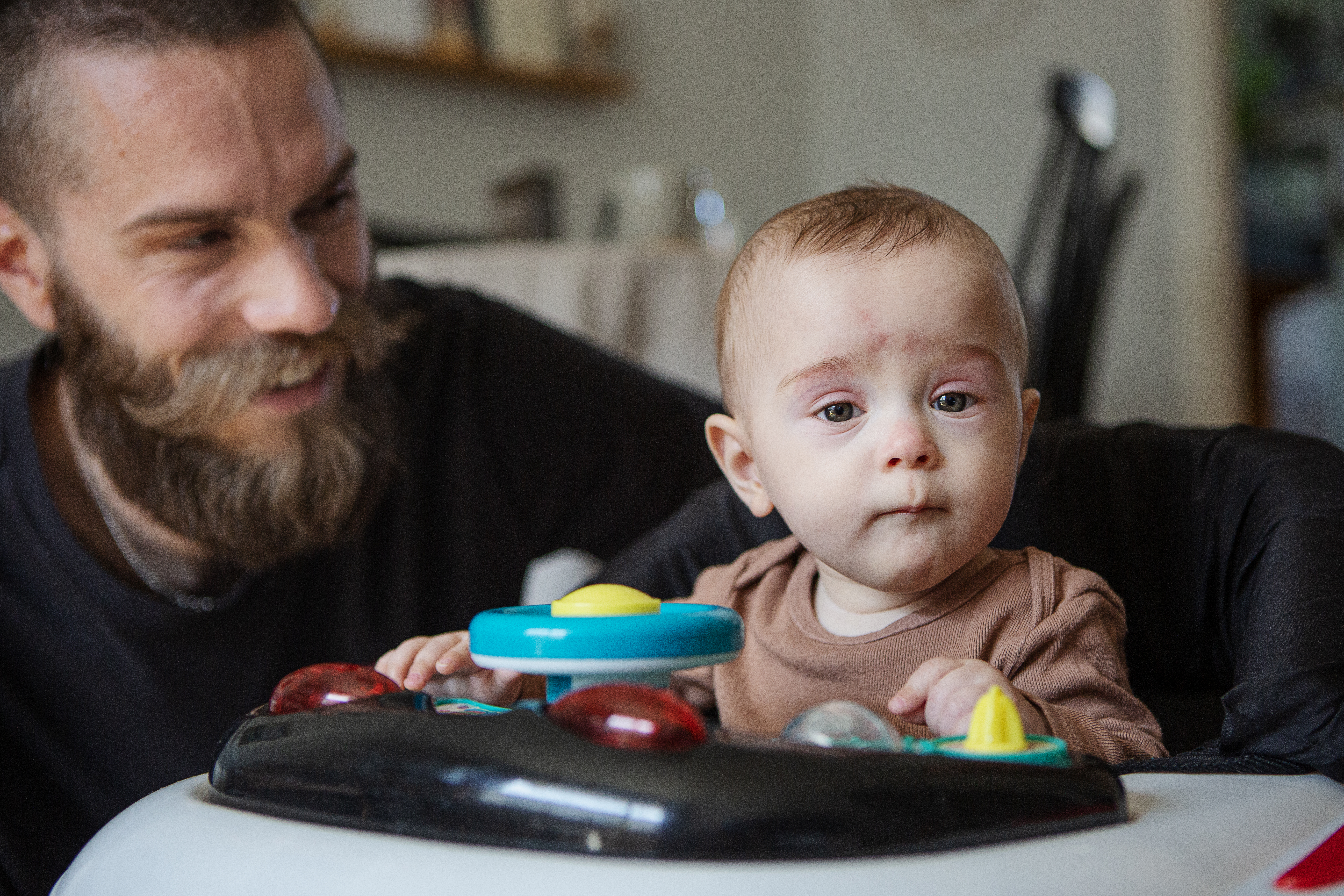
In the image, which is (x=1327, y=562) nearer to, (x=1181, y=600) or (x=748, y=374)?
(x=1181, y=600)

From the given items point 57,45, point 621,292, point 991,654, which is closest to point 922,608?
point 991,654

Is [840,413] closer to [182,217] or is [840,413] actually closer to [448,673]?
[448,673]

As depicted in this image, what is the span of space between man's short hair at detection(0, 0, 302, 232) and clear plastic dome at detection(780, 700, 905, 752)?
860mm

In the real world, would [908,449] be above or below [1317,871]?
above

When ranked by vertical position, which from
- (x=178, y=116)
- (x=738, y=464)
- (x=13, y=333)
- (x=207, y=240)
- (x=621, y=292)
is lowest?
(x=13, y=333)

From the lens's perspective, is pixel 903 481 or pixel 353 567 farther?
pixel 353 567

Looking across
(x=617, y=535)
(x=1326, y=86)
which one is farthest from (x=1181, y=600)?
(x=1326, y=86)

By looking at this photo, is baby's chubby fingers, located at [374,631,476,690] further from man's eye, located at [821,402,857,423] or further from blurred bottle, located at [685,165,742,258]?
blurred bottle, located at [685,165,742,258]

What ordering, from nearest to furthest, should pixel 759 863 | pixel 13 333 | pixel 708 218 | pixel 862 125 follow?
pixel 759 863 < pixel 13 333 < pixel 708 218 < pixel 862 125

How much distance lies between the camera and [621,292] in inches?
77.7

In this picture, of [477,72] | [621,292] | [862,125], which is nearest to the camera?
[621,292]

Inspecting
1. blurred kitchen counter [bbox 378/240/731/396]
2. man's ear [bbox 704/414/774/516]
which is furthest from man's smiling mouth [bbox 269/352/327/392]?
blurred kitchen counter [bbox 378/240/731/396]

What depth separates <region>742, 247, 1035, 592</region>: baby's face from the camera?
0.62 meters

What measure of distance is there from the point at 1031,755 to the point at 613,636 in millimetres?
191
